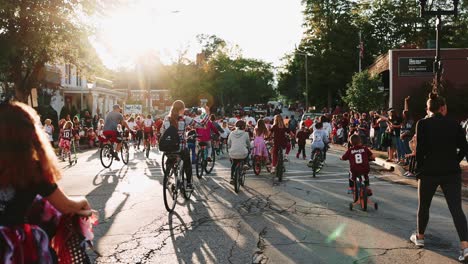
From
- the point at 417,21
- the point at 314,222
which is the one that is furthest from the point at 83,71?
the point at 417,21

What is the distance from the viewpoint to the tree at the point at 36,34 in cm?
2122

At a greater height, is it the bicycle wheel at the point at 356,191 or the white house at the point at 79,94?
the white house at the point at 79,94

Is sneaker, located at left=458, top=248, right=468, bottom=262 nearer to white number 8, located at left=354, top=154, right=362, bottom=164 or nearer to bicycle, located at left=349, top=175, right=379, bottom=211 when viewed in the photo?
bicycle, located at left=349, top=175, right=379, bottom=211

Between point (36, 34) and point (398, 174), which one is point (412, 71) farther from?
point (36, 34)

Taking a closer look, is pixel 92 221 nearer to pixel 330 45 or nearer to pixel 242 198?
pixel 242 198

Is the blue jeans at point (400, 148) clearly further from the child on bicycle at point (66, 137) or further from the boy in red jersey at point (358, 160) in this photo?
the child on bicycle at point (66, 137)

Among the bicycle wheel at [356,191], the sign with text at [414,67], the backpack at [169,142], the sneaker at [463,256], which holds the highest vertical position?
the sign with text at [414,67]

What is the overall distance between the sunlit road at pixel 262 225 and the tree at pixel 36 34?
11459 mm

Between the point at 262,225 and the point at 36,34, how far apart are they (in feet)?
58.5

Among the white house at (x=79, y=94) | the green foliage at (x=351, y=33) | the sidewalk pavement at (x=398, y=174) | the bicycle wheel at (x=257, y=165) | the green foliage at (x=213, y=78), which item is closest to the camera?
the sidewalk pavement at (x=398, y=174)

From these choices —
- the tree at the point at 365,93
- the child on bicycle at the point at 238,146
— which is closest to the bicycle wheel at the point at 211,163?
the child on bicycle at the point at 238,146

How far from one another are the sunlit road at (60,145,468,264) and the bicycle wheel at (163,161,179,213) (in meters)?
0.17

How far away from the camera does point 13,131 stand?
296cm

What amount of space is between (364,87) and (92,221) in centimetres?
3515
